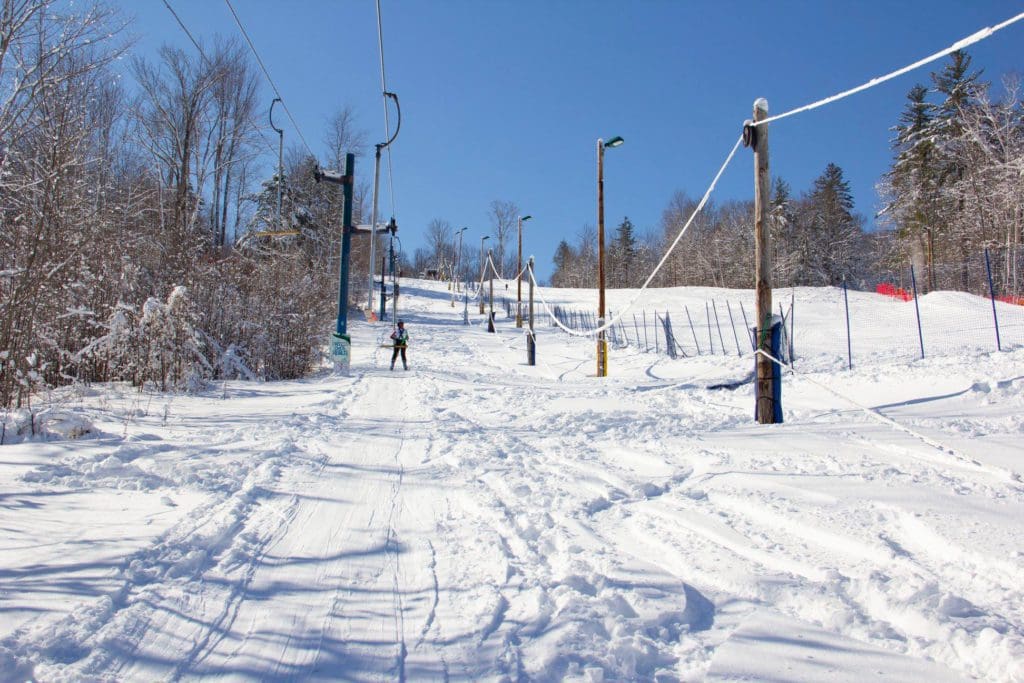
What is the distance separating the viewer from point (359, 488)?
462cm

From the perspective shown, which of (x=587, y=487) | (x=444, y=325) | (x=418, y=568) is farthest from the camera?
(x=444, y=325)

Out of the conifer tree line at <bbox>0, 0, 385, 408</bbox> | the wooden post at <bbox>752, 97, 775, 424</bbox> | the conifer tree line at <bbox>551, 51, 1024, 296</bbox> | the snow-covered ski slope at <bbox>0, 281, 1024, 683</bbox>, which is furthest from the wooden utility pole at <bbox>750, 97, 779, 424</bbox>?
the conifer tree line at <bbox>551, 51, 1024, 296</bbox>

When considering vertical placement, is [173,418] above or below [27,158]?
below

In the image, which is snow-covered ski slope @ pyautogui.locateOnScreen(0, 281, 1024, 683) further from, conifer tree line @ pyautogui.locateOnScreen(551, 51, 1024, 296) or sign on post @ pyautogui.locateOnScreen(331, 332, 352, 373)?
conifer tree line @ pyautogui.locateOnScreen(551, 51, 1024, 296)

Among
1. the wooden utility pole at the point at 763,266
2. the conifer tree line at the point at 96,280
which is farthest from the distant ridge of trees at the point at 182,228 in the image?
the wooden utility pole at the point at 763,266

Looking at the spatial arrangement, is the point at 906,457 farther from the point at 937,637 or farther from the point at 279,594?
the point at 279,594

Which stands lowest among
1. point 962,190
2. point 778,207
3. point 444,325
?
point 444,325

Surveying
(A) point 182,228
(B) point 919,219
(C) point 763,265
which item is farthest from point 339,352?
(B) point 919,219

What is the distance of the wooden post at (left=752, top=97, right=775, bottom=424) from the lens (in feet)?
23.1

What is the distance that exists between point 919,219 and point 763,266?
1848 inches

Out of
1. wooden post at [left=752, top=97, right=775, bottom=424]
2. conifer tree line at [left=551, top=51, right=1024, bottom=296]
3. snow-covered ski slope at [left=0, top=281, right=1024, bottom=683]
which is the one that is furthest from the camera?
conifer tree line at [left=551, top=51, right=1024, bottom=296]

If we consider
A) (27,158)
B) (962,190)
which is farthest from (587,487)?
(962,190)

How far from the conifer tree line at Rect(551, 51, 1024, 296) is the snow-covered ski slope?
29.7m

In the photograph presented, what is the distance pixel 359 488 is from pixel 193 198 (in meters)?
29.0
